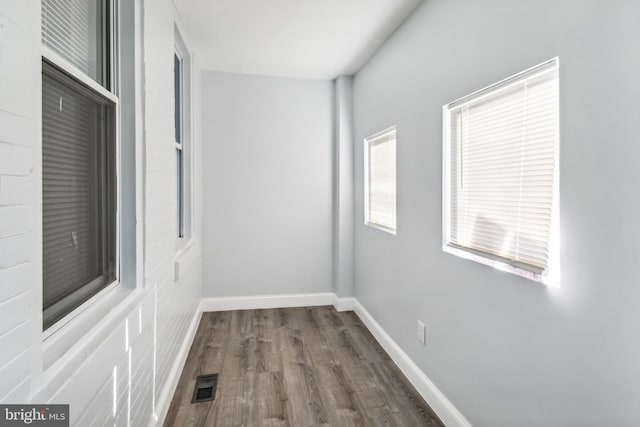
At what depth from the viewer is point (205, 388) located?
7.84 feet

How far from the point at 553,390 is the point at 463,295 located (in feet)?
2.03

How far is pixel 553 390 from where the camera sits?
4.32ft

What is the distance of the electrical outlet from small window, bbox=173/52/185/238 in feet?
7.29

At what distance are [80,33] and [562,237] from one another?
1.92 metres

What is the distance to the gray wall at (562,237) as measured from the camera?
1.06 m

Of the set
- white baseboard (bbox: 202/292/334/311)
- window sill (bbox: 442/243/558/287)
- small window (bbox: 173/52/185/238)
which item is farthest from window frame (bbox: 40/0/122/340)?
white baseboard (bbox: 202/292/334/311)

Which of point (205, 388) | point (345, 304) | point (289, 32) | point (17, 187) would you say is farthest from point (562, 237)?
point (345, 304)

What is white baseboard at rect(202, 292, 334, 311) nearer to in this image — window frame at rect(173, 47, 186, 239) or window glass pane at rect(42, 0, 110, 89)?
window frame at rect(173, 47, 186, 239)

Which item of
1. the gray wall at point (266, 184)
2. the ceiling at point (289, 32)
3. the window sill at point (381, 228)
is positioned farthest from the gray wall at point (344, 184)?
the window sill at point (381, 228)

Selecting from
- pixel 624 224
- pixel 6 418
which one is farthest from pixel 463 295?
pixel 6 418

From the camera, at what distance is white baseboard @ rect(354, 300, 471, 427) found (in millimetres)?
1955

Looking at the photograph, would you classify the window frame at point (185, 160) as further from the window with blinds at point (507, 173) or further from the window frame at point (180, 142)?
the window with blinds at point (507, 173)

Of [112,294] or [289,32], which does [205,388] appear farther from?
[289,32]

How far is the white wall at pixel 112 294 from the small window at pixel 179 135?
687 mm
